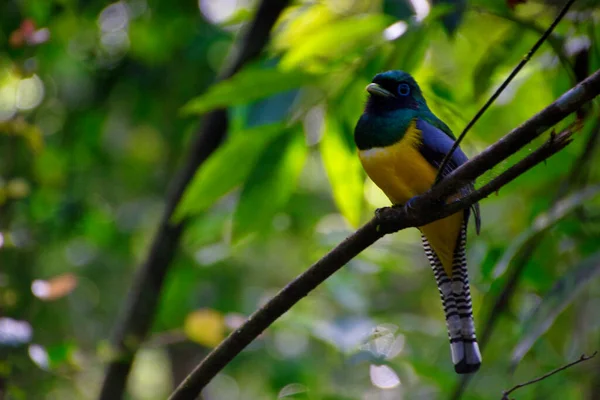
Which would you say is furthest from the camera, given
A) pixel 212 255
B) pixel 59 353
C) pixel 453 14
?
pixel 212 255

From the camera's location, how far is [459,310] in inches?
88.4

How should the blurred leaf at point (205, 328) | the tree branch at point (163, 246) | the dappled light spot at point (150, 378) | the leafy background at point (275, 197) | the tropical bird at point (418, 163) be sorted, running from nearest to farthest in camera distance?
the tropical bird at point (418, 163), the leafy background at point (275, 197), the blurred leaf at point (205, 328), the tree branch at point (163, 246), the dappled light spot at point (150, 378)

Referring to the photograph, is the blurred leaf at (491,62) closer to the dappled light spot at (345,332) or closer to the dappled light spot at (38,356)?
the dappled light spot at (345,332)

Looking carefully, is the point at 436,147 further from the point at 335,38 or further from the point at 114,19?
the point at 114,19

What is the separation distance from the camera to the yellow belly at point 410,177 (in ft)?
7.39

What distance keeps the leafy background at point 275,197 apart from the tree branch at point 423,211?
6.9 inches

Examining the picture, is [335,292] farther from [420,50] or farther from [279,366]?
[420,50]

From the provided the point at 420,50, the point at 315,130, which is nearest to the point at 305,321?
the point at 315,130

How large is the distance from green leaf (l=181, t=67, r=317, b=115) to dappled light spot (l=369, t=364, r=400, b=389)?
3.45ft

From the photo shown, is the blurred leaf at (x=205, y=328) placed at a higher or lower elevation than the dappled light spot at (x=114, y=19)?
lower

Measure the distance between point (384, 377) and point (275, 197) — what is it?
787 millimetres

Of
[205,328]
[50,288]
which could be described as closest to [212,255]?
[205,328]

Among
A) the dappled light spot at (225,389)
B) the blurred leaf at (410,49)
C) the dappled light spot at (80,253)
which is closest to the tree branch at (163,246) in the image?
the blurred leaf at (410,49)

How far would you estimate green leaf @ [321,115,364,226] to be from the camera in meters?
2.67
